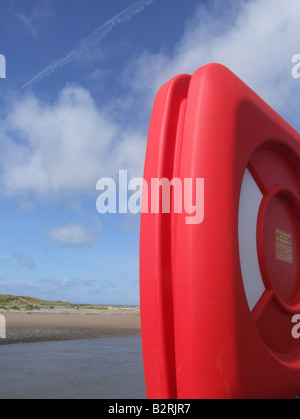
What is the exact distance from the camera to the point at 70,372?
18.2 feet

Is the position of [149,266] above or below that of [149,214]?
below

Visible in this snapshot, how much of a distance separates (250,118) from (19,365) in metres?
5.67

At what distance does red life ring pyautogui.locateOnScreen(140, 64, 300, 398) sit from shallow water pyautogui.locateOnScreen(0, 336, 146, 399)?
2876mm

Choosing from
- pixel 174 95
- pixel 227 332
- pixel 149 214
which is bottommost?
pixel 227 332

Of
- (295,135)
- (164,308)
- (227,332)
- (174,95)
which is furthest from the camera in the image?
(295,135)

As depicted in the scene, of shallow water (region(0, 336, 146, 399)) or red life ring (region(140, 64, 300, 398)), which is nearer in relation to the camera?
red life ring (region(140, 64, 300, 398))

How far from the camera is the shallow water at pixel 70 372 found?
14.0ft

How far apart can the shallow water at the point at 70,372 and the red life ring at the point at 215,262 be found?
2876 millimetres

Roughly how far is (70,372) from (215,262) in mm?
4878

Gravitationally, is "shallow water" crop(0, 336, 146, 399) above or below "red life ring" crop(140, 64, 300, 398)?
below

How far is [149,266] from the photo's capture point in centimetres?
157

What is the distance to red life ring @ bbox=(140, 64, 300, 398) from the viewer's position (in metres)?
1.41
